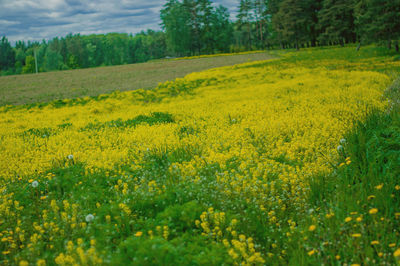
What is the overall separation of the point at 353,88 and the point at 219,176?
30.2ft

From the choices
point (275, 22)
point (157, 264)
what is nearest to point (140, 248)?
point (157, 264)

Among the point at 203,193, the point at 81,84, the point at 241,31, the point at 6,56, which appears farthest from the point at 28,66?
the point at 203,193

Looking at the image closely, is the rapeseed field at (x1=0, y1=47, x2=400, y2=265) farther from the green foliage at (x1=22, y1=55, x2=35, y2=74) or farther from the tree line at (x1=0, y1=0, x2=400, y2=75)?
the green foliage at (x1=22, y1=55, x2=35, y2=74)

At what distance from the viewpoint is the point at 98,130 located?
9.96 m

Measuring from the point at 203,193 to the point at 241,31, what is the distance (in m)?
115

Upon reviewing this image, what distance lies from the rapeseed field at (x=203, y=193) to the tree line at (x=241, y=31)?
2113cm

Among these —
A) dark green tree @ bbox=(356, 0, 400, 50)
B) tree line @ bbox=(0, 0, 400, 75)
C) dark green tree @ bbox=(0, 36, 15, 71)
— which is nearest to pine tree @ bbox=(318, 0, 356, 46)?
tree line @ bbox=(0, 0, 400, 75)

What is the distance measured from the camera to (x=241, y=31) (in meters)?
111

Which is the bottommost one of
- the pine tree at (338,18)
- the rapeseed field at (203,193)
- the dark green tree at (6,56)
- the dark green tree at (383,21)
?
the rapeseed field at (203,193)

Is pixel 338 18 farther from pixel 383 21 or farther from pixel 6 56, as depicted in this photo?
pixel 6 56

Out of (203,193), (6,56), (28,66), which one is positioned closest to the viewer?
(203,193)

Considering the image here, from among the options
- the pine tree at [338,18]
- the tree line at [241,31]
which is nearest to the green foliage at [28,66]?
the tree line at [241,31]

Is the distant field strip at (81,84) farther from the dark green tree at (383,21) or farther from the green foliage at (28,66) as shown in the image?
the green foliage at (28,66)

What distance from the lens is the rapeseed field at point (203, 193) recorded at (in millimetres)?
3133
